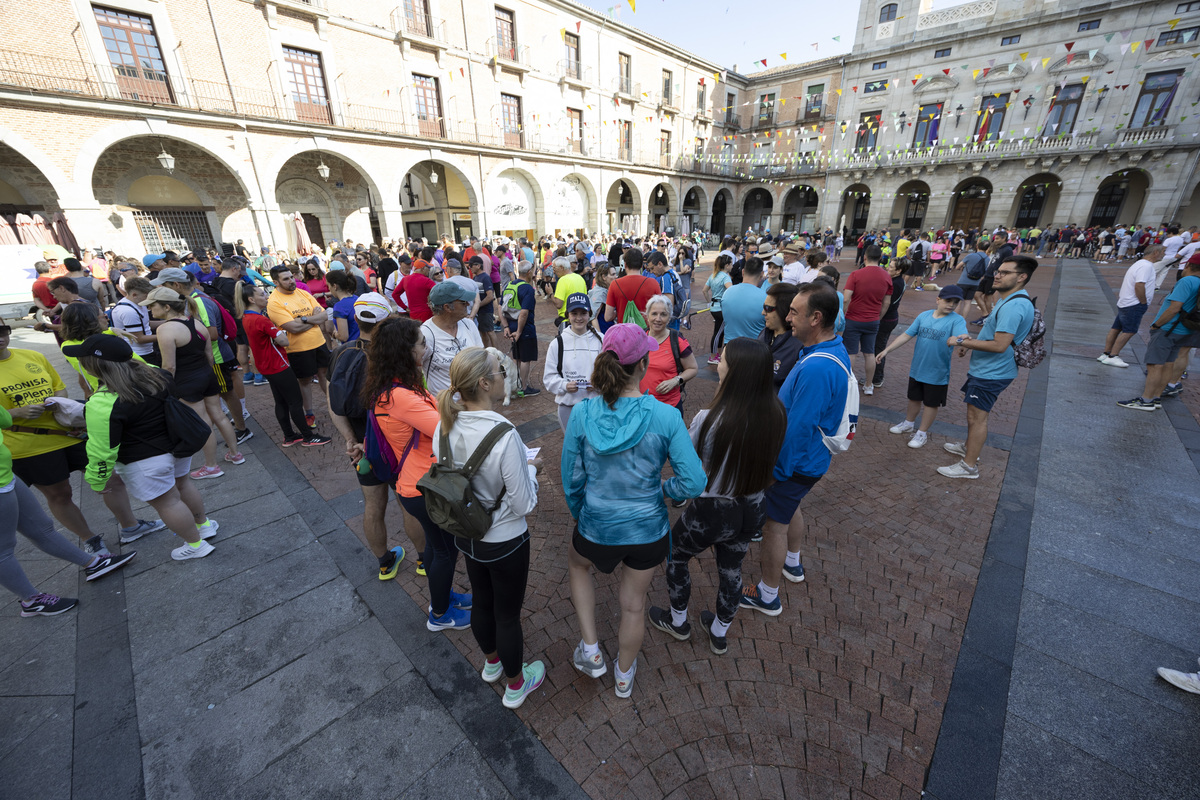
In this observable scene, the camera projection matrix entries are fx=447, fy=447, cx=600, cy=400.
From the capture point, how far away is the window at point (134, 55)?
40.5ft

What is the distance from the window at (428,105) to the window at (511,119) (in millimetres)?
3011

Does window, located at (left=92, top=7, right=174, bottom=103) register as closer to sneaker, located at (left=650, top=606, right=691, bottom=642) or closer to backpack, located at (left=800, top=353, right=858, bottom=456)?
sneaker, located at (left=650, top=606, right=691, bottom=642)

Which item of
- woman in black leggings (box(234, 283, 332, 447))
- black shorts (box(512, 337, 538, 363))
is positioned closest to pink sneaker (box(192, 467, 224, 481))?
woman in black leggings (box(234, 283, 332, 447))

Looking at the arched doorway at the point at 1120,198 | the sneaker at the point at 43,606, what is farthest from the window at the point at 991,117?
the sneaker at the point at 43,606

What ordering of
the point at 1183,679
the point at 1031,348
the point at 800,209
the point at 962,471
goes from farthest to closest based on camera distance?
the point at 800,209
the point at 962,471
the point at 1031,348
the point at 1183,679

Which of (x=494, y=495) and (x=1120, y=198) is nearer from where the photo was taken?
(x=494, y=495)

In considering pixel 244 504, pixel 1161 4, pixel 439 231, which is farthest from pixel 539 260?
pixel 1161 4

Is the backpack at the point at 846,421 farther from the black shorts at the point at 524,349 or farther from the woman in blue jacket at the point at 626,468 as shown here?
the black shorts at the point at 524,349

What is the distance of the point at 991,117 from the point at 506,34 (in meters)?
26.7

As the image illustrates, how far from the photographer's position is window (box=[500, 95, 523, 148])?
20.8 m

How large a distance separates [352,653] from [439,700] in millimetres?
683

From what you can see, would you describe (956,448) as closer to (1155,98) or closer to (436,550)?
(436,550)

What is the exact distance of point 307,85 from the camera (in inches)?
617

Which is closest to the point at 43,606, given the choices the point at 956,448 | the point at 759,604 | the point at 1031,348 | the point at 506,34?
the point at 759,604
